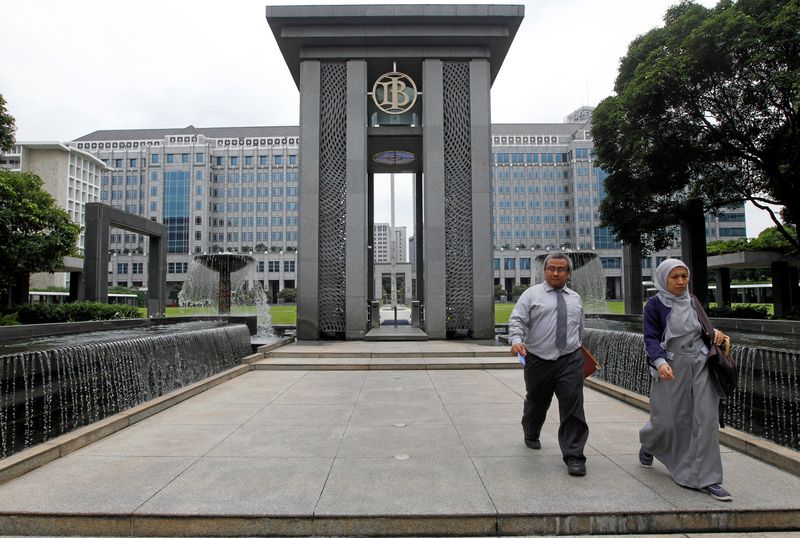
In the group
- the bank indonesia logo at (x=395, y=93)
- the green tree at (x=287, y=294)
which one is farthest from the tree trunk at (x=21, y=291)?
the green tree at (x=287, y=294)

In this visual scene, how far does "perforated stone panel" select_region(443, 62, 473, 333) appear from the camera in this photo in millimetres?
14852

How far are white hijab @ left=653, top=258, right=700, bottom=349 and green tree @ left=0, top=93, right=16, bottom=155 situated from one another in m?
21.2

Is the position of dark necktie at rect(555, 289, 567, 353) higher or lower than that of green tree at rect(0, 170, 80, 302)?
lower

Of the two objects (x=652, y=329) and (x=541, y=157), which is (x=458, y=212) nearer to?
(x=652, y=329)

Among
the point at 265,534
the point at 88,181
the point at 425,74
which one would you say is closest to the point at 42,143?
the point at 88,181

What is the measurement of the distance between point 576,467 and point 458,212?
1161 cm

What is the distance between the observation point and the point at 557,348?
13.5ft

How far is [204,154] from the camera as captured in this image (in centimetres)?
8031

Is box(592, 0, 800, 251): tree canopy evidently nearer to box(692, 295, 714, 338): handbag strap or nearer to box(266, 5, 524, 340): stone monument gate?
box(266, 5, 524, 340): stone monument gate

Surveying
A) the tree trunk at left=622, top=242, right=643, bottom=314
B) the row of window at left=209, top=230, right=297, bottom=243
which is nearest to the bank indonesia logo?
the tree trunk at left=622, top=242, right=643, bottom=314

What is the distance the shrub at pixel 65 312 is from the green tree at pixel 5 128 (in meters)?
5.86

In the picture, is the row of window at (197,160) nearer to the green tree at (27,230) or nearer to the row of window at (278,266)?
the row of window at (278,266)

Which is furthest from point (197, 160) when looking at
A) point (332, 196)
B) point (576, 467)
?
point (576, 467)

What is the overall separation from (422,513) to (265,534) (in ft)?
3.45
